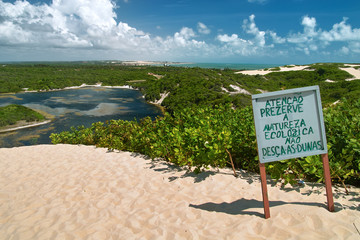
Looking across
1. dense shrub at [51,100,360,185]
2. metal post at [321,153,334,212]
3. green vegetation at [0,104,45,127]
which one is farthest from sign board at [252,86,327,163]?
green vegetation at [0,104,45,127]

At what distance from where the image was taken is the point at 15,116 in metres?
25.1

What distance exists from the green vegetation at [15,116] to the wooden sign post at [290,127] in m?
28.0

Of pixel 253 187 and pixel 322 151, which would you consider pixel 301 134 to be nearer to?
pixel 322 151

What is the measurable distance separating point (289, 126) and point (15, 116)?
29.5 meters

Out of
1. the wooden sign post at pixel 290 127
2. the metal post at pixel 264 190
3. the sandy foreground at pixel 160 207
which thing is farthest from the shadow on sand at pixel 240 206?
the wooden sign post at pixel 290 127

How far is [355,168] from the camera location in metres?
3.91

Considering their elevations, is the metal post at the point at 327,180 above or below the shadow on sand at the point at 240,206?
above

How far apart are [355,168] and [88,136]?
9520 millimetres

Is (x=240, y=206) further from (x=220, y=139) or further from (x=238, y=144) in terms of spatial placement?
(x=238, y=144)

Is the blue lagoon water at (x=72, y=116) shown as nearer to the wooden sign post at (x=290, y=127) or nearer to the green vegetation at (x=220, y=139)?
the green vegetation at (x=220, y=139)

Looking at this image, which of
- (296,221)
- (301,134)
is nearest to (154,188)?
(296,221)

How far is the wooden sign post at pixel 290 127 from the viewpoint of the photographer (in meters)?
3.05

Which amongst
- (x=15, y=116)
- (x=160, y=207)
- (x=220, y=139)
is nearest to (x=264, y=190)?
(x=220, y=139)

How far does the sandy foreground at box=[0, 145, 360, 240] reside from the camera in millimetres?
3012
